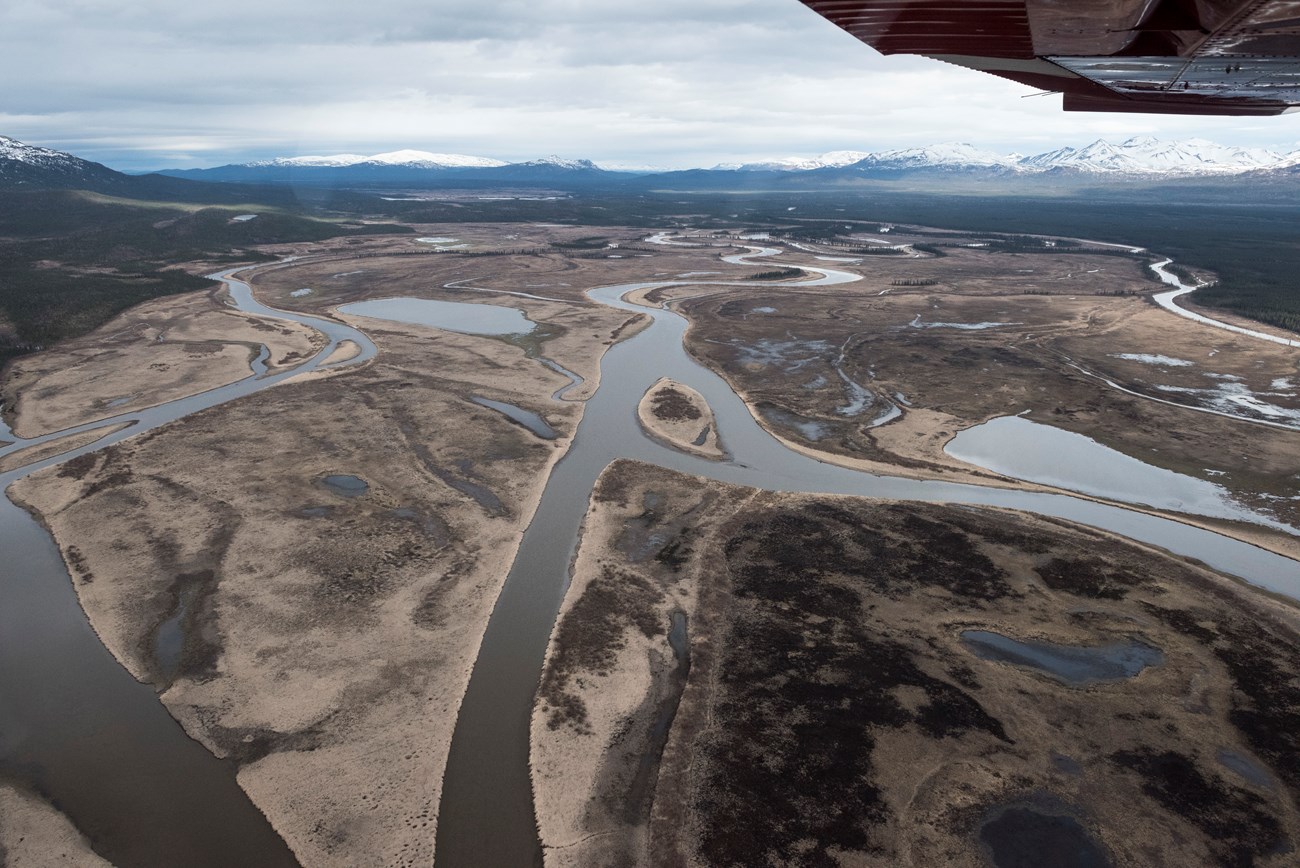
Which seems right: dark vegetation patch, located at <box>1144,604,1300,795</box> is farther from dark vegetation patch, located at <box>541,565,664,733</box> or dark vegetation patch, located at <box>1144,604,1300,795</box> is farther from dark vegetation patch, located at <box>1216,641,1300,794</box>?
dark vegetation patch, located at <box>541,565,664,733</box>

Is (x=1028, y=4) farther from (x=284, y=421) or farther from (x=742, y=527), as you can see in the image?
(x=284, y=421)

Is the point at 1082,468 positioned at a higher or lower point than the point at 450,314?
lower

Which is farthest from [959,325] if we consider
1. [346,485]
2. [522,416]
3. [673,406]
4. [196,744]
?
[196,744]

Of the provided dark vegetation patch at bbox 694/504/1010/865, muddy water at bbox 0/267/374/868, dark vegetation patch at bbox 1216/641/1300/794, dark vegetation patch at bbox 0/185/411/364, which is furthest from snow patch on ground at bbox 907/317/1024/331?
dark vegetation patch at bbox 0/185/411/364

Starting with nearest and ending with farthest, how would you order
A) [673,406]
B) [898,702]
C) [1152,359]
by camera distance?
[898,702] → [673,406] → [1152,359]

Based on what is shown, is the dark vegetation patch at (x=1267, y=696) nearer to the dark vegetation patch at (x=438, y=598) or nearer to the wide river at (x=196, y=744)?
the wide river at (x=196, y=744)

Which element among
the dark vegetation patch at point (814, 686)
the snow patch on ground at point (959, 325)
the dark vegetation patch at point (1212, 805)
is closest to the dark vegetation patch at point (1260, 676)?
the dark vegetation patch at point (1212, 805)

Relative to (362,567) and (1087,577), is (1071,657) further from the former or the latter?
(362,567)
